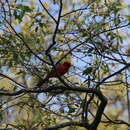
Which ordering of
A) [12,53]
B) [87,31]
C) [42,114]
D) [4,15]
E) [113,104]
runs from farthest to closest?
[113,104] → [42,114] → [12,53] → [87,31] → [4,15]

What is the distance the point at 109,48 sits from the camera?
422 centimetres

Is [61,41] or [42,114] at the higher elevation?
[61,41]

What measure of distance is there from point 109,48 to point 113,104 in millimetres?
2340

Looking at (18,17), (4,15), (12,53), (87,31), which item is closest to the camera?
(18,17)

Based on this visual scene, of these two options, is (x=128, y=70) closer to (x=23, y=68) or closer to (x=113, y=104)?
(x=23, y=68)

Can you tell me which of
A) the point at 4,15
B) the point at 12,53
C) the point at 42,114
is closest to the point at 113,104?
the point at 42,114

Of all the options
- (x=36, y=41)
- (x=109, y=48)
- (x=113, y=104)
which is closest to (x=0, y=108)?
(x=36, y=41)

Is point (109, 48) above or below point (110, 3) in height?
below

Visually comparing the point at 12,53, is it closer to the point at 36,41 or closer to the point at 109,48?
the point at 36,41

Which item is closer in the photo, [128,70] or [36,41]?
[128,70]

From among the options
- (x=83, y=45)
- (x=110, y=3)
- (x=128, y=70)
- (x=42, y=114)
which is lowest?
(x=42, y=114)

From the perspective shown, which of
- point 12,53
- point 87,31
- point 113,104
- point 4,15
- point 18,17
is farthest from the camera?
point 113,104

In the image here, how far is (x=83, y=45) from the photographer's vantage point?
4.32m

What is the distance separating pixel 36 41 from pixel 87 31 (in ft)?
2.45
